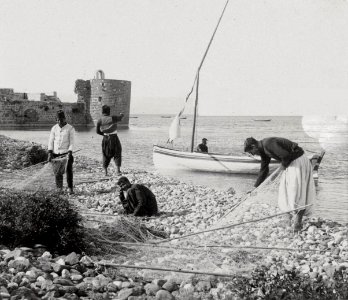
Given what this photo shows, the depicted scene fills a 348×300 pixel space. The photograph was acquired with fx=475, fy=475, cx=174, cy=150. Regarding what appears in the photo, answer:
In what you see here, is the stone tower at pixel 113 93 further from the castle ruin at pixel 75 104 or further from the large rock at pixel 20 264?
the large rock at pixel 20 264

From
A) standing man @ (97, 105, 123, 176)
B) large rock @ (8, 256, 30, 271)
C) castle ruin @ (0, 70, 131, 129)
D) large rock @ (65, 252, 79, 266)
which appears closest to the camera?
large rock @ (8, 256, 30, 271)

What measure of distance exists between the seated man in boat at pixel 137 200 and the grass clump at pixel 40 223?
2.54 m

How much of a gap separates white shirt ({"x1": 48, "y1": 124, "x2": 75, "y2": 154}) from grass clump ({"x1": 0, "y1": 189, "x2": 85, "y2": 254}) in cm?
419

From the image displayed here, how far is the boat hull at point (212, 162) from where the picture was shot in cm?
2066

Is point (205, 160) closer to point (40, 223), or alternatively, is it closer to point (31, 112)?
point (40, 223)

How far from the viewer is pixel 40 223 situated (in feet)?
19.3

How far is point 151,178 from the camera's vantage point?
1491cm

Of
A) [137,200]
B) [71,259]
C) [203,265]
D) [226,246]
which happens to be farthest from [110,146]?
[71,259]

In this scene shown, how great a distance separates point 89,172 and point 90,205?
579 centimetres

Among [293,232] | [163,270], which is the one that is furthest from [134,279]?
[293,232]

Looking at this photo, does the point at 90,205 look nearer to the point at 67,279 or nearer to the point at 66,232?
the point at 66,232

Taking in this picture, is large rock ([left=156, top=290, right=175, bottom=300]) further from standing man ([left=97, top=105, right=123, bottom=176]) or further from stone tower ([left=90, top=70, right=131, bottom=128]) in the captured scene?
stone tower ([left=90, top=70, right=131, bottom=128])

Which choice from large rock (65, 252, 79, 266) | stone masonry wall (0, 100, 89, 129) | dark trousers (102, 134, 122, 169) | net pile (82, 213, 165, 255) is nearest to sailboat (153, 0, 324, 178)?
dark trousers (102, 134, 122, 169)

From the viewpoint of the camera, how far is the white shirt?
10.4 metres
